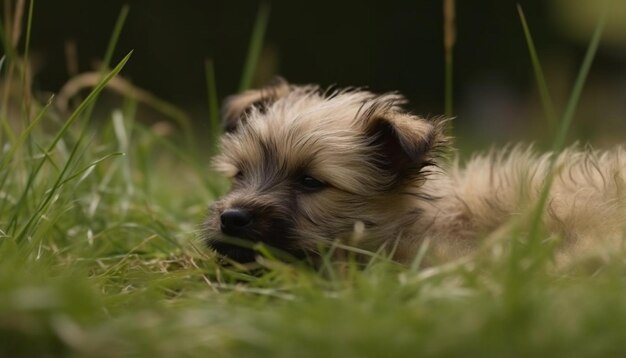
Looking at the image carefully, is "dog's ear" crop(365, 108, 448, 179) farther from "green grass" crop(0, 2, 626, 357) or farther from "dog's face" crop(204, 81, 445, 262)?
"green grass" crop(0, 2, 626, 357)

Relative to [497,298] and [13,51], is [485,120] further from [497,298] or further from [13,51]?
[497,298]

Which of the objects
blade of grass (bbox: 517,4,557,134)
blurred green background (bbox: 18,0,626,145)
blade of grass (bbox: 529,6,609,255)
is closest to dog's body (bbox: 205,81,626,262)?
blade of grass (bbox: 517,4,557,134)

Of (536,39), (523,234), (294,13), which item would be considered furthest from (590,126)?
(294,13)

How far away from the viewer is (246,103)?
5.22 metres

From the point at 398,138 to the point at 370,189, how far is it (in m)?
0.30

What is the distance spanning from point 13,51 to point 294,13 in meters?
12.5

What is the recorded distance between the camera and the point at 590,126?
777cm

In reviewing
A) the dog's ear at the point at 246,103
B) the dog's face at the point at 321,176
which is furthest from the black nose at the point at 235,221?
the dog's ear at the point at 246,103

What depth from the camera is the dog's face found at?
4.16m

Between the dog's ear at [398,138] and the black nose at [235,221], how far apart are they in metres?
0.79

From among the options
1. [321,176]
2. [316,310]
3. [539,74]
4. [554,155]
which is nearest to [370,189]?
[321,176]

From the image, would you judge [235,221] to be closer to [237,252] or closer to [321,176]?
[237,252]

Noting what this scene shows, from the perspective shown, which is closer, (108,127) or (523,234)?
(523,234)

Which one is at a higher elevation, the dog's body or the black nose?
the dog's body
